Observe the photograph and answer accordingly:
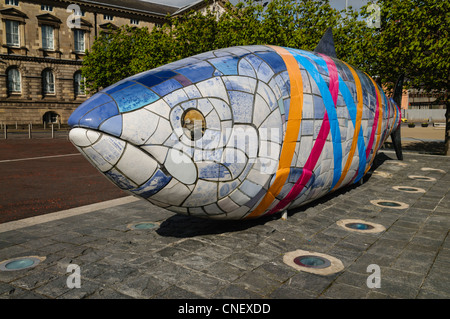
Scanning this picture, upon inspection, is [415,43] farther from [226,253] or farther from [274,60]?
[226,253]

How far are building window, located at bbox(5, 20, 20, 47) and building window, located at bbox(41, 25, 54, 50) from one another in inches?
103

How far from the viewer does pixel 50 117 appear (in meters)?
43.3

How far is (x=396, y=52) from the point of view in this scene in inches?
562

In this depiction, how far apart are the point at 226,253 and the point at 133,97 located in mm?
2331

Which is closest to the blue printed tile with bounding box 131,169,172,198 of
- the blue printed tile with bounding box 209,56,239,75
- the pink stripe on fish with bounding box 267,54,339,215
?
the blue printed tile with bounding box 209,56,239,75

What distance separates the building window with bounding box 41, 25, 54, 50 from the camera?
42062mm

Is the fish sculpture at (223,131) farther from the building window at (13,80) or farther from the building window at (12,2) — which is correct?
the building window at (12,2)

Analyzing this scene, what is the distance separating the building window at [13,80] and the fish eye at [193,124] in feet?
144

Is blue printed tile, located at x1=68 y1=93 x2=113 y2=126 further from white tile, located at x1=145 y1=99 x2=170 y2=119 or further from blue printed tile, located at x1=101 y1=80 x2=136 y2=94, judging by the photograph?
white tile, located at x1=145 y1=99 x2=170 y2=119

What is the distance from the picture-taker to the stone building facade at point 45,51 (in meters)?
40.1

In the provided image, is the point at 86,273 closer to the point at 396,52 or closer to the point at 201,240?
the point at 201,240

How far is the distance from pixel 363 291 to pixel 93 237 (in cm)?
387

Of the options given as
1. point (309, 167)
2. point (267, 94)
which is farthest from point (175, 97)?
point (309, 167)

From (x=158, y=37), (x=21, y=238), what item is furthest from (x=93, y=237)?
(x=158, y=37)
